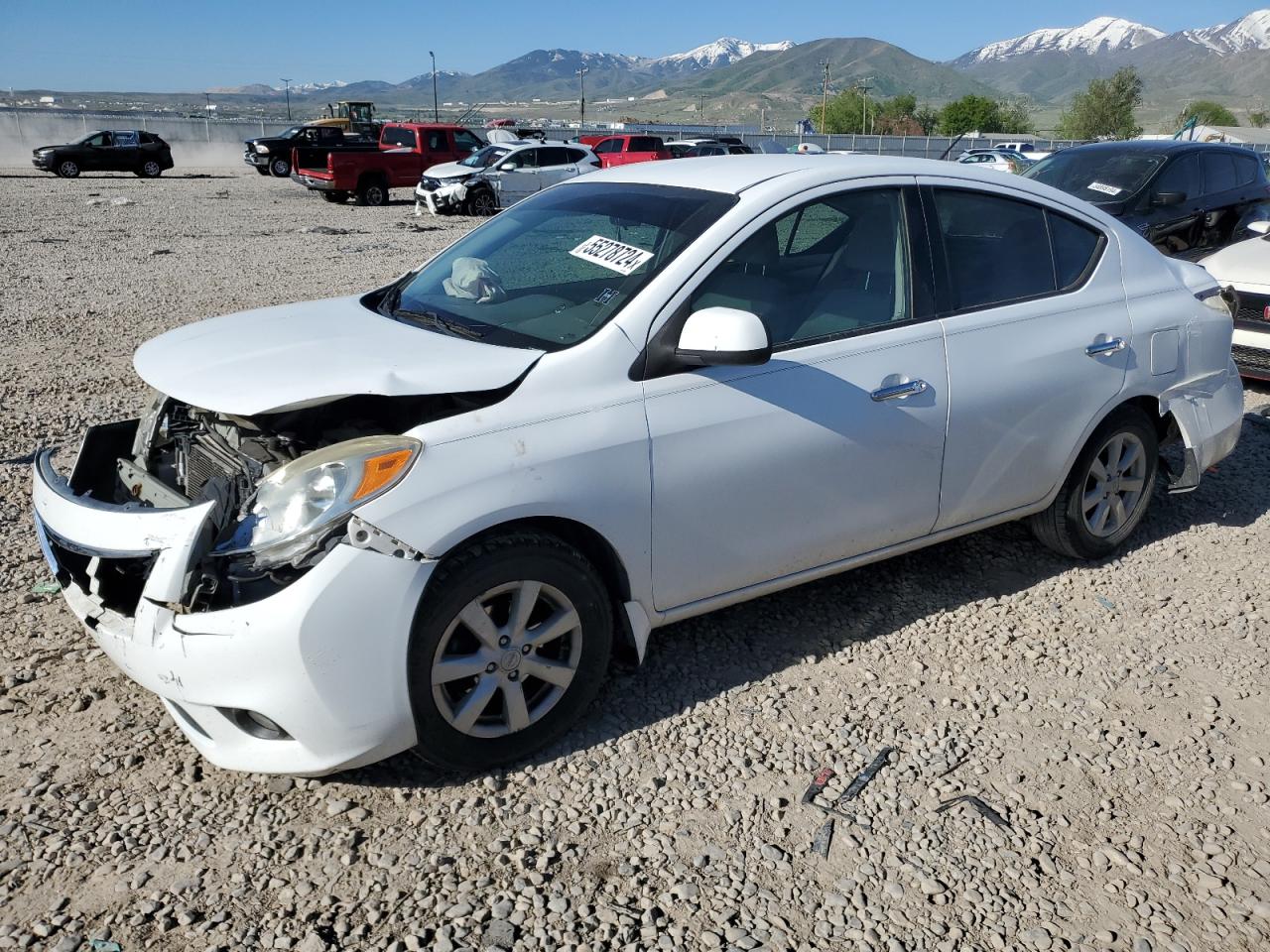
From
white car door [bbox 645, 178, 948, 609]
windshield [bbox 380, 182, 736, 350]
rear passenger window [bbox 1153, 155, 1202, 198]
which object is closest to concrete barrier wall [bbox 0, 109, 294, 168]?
rear passenger window [bbox 1153, 155, 1202, 198]

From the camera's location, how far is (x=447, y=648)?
2.97 m

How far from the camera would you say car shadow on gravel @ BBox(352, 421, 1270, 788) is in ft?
11.2

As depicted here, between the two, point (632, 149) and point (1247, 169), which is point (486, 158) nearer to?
point (632, 149)

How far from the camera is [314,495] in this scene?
2.83 m

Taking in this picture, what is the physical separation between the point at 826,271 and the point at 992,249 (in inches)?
32.2

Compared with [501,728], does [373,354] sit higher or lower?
higher

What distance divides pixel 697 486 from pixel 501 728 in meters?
0.97

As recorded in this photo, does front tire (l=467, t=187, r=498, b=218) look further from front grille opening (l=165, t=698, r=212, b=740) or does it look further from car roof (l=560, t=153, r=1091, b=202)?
front grille opening (l=165, t=698, r=212, b=740)

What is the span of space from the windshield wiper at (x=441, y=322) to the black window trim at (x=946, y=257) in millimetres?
1739

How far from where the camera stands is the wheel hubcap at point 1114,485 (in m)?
4.58

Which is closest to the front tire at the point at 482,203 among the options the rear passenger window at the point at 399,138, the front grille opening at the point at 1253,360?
the rear passenger window at the point at 399,138

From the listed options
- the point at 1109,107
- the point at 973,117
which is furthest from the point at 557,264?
the point at 973,117

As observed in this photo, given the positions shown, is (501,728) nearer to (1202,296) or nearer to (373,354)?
(373,354)

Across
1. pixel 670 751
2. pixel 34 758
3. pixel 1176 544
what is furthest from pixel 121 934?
pixel 1176 544
